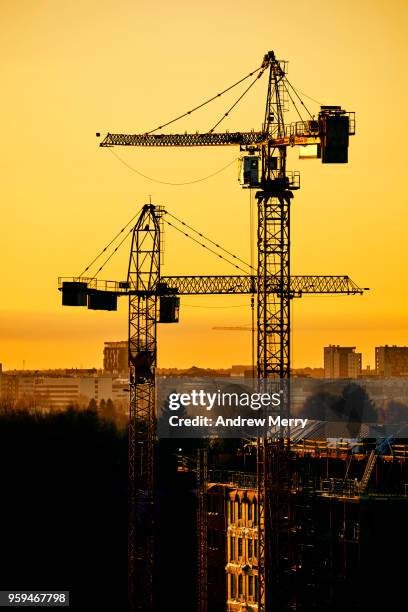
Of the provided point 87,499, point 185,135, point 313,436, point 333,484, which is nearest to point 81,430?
point 87,499

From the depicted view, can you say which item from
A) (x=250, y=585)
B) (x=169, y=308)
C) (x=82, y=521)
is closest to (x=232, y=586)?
(x=250, y=585)

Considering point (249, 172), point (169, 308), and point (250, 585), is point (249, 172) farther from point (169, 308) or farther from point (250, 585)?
point (250, 585)

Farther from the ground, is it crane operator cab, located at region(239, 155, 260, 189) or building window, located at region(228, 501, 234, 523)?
crane operator cab, located at region(239, 155, 260, 189)

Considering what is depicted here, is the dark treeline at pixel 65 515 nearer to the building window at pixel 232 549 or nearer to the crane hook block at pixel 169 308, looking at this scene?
the building window at pixel 232 549

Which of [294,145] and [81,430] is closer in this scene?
[294,145]

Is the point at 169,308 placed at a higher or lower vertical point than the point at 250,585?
higher

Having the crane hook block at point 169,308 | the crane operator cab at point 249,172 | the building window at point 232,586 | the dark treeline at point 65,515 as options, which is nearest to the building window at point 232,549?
the building window at point 232,586

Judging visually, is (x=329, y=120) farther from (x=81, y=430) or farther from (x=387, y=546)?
(x=81, y=430)

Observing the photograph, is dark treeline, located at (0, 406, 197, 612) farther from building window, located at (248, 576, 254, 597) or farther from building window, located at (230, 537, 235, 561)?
building window, located at (248, 576, 254, 597)

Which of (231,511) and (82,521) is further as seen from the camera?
(82,521)

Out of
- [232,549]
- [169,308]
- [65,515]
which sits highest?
[169,308]

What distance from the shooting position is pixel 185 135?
75.5 meters

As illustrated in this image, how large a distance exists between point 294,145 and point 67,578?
82.6 feet

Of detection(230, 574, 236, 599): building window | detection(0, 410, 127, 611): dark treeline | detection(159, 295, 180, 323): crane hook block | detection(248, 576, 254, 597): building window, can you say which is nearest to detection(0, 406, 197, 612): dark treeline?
detection(0, 410, 127, 611): dark treeline
